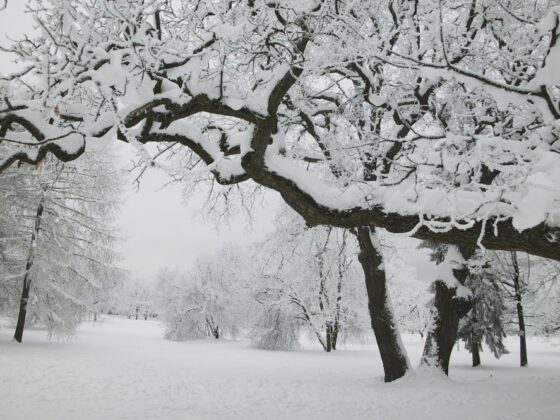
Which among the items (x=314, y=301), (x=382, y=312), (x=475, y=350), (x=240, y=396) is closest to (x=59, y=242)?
(x=240, y=396)

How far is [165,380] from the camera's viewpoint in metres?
10.2

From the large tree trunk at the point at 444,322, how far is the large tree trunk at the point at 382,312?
73cm

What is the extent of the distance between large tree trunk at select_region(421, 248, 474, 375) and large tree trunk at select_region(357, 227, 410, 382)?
2.38 ft

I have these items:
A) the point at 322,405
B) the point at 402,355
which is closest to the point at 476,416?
the point at 322,405

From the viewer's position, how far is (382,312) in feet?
31.7

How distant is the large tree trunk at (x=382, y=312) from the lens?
9.64 meters

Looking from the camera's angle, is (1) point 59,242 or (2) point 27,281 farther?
(1) point 59,242

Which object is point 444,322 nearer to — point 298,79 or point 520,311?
point 298,79

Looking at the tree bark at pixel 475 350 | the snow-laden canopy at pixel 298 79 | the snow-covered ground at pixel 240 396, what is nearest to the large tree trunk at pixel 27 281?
the snow-covered ground at pixel 240 396

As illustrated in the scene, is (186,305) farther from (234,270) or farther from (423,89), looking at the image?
(423,89)

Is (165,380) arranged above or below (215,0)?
below

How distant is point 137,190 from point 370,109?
4.64 m

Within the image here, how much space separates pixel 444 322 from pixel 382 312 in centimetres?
154

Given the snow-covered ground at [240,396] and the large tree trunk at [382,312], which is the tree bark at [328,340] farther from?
the large tree trunk at [382,312]
